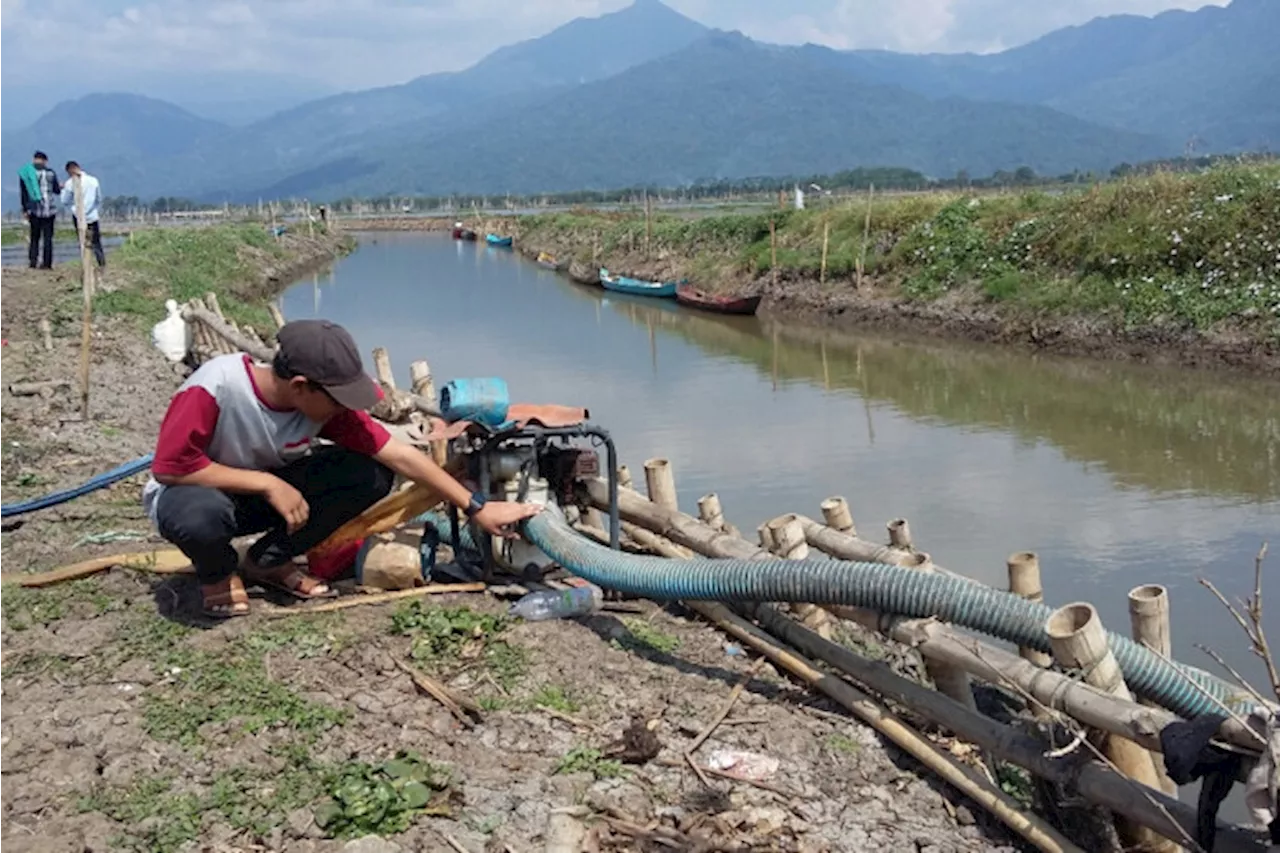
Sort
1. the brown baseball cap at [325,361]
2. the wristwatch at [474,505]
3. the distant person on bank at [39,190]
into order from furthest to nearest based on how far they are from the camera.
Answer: the distant person on bank at [39,190], the wristwatch at [474,505], the brown baseball cap at [325,361]

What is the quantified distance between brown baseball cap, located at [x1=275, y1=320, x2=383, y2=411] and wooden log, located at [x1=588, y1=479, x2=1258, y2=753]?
67.8 inches

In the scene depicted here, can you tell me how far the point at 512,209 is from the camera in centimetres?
8588

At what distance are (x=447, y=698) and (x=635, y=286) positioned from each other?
25529 millimetres

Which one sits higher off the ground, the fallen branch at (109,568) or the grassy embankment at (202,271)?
the grassy embankment at (202,271)

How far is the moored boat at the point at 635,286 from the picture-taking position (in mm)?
28109

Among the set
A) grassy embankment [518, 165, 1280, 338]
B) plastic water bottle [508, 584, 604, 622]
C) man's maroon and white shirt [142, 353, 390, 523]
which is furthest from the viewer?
grassy embankment [518, 165, 1280, 338]

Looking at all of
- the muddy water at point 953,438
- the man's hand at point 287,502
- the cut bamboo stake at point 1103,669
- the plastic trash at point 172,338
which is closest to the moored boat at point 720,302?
the muddy water at point 953,438

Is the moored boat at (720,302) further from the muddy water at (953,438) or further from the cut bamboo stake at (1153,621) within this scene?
the cut bamboo stake at (1153,621)

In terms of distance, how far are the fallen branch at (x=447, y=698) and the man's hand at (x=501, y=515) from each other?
27.2 inches

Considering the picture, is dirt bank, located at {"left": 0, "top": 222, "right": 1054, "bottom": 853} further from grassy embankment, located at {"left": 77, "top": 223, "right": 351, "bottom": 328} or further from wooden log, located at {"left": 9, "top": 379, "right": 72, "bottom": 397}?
grassy embankment, located at {"left": 77, "top": 223, "right": 351, "bottom": 328}

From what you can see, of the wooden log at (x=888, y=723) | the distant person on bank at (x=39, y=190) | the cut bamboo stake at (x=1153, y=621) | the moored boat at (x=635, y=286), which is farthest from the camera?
the moored boat at (x=635, y=286)

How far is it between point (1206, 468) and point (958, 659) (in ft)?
26.1

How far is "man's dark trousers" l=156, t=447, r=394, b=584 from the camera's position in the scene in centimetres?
427

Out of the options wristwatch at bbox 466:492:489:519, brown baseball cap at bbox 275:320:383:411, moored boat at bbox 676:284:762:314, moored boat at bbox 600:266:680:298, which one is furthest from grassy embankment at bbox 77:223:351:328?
brown baseball cap at bbox 275:320:383:411
